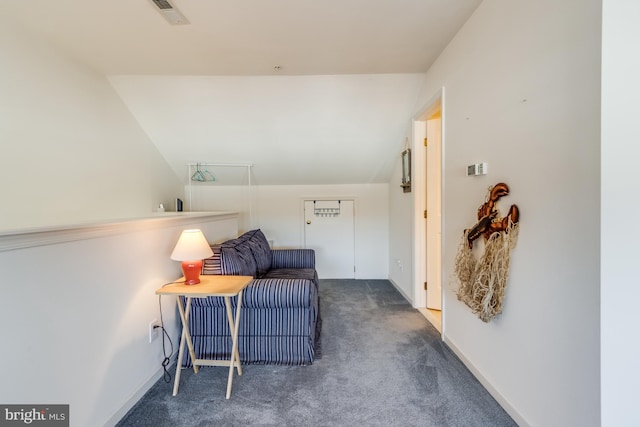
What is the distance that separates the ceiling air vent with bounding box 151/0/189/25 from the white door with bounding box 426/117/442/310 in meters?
2.55

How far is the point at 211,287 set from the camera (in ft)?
6.20

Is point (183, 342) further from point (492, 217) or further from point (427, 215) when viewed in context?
point (427, 215)

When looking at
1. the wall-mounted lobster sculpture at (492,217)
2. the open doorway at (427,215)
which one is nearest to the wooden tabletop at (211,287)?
the wall-mounted lobster sculpture at (492,217)

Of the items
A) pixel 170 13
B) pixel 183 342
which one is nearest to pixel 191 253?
pixel 183 342

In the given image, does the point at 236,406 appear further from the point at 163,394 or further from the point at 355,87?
the point at 355,87

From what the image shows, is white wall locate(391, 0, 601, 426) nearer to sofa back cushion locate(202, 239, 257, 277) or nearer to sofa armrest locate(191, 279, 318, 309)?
sofa armrest locate(191, 279, 318, 309)

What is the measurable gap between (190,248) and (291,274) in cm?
137

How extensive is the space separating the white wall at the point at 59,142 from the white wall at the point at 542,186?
10.6 ft

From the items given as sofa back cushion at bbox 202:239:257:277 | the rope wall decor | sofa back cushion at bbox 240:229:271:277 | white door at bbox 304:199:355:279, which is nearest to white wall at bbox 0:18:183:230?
sofa back cushion at bbox 202:239:257:277

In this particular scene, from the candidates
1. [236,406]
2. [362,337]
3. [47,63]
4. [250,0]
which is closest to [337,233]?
[362,337]

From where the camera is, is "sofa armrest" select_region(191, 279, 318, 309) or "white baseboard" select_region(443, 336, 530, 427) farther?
Result: "sofa armrest" select_region(191, 279, 318, 309)

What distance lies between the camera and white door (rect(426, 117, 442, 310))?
10.2 ft

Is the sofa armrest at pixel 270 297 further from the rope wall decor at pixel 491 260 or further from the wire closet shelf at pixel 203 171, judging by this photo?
the wire closet shelf at pixel 203 171

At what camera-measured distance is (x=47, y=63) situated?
2146mm
